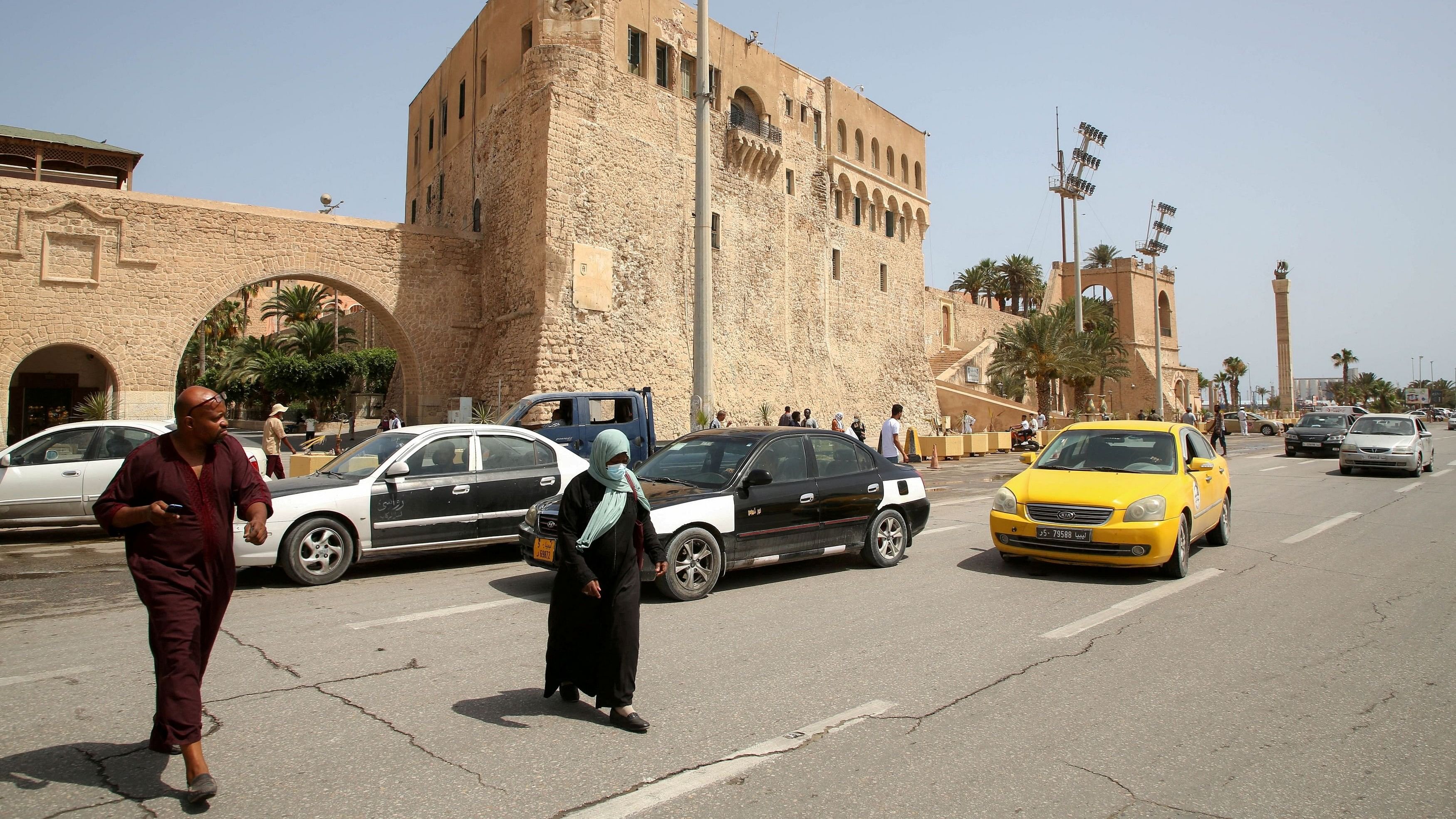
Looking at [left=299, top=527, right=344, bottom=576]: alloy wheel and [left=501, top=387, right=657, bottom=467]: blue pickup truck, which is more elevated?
[left=501, top=387, right=657, bottom=467]: blue pickup truck

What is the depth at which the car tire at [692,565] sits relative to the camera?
698 cm

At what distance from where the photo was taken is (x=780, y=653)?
218 inches

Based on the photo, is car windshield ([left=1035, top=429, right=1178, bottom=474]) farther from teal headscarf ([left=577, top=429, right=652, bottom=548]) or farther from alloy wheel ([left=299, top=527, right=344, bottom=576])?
alloy wheel ([left=299, top=527, right=344, bottom=576])

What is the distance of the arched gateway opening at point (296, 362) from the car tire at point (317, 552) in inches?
1309

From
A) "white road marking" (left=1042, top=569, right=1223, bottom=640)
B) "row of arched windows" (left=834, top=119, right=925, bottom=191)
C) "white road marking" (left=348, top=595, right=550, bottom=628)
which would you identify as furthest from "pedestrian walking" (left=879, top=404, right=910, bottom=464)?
"row of arched windows" (left=834, top=119, right=925, bottom=191)

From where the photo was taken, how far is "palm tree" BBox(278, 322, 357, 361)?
145 feet

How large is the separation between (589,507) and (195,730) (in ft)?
6.19

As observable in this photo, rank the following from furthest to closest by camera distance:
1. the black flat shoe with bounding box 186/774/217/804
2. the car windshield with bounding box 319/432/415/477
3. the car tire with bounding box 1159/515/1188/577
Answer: the car windshield with bounding box 319/432/415/477 → the car tire with bounding box 1159/515/1188/577 → the black flat shoe with bounding box 186/774/217/804

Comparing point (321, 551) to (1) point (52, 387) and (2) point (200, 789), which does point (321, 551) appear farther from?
(1) point (52, 387)

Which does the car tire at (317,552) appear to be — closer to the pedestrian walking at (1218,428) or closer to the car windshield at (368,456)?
the car windshield at (368,456)

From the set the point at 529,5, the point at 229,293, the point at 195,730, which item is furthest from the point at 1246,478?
the point at 229,293

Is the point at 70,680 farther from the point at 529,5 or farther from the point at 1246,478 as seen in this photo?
the point at 529,5

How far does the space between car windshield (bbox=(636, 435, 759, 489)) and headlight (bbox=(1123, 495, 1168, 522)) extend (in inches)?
140

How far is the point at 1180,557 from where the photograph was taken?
8.00 metres
